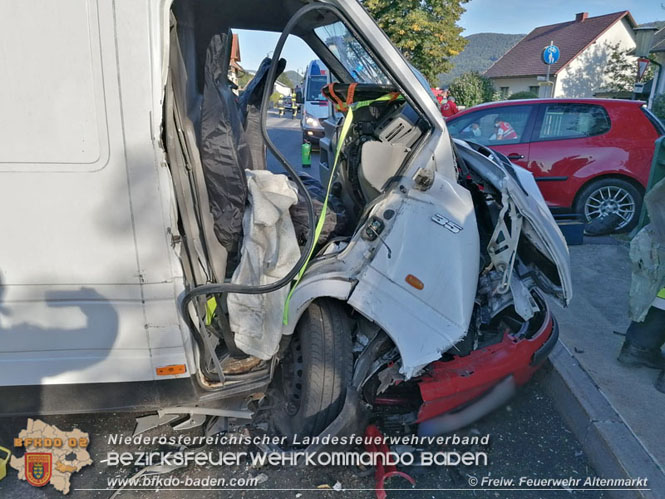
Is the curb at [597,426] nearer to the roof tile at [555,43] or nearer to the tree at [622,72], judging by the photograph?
the tree at [622,72]

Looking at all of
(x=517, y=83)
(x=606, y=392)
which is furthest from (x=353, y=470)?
(x=517, y=83)

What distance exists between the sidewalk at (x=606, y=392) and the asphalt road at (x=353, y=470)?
141 mm

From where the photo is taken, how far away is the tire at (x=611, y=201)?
583 centimetres

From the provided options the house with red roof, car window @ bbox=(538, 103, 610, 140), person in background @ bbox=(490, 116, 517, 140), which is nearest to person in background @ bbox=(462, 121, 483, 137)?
person in background @ bbox=(490, 116, 517, 140)

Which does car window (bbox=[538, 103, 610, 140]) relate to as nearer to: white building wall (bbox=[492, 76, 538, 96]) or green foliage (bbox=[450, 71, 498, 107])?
green foliage (bbox=[450, 71, 498, 107])

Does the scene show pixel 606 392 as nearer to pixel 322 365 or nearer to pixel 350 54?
pixel 322 365

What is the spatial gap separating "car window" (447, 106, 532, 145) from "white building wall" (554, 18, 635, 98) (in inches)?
1011

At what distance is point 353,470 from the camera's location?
244 centimetres

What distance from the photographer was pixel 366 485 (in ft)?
7.77

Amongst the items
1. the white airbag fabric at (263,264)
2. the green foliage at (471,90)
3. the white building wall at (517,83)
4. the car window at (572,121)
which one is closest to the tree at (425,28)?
the green foliage at (471,90)

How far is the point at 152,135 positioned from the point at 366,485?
6.43 feet

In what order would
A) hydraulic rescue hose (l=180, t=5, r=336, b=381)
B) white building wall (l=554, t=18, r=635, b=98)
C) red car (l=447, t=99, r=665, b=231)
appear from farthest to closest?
white building wall (l=554, t=18, r=635, b=98), red car (l=447, t=99, r=665, b=231), hydraulic rescue hose (l=180, t=5, r=336, b=381)

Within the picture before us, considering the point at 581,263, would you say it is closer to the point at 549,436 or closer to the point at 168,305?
the point at 549,436

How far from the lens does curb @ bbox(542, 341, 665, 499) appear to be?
2283mm
